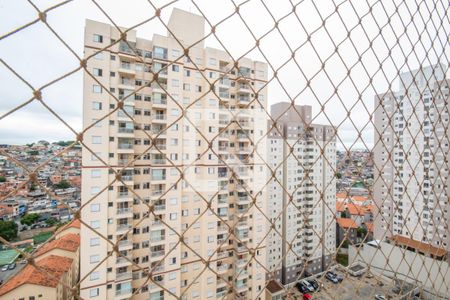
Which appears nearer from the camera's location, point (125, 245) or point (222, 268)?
point (125, 245)

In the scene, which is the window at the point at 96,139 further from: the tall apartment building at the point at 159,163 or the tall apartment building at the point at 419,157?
the tall apartment building at the point at 419,157

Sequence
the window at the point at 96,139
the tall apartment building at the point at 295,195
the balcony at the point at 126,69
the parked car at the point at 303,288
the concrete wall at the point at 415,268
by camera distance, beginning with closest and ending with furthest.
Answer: the concrete wall at the point at 415,268 → the window at the point at 96,139 → the balcony at the point at 126,69 → the parked car at the point at 303,288 → the tall apartment building at the point at 295,195

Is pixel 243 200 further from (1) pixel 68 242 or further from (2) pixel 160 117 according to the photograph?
(1) pixel 68 242

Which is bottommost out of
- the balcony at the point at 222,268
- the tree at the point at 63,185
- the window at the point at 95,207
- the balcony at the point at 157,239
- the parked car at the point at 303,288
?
the parked car at the point at 303,288

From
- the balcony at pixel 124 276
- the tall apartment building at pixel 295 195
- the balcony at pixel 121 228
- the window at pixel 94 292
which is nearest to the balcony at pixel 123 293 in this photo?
the balcony at pixel 124 276

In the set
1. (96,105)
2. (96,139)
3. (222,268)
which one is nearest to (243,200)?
(222,268)

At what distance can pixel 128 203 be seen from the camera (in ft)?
12.8

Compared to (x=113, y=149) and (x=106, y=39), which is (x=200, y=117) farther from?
(x=106, y=39)

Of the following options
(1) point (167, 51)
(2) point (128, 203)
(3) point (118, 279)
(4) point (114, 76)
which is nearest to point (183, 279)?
(3) point (118, 279)

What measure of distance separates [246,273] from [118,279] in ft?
8.42

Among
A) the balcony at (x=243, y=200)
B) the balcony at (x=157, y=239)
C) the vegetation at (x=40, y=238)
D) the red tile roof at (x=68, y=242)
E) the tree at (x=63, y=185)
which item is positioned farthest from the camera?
the balcony at (x=243, y=200)

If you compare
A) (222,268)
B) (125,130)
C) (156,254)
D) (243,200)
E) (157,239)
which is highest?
(125,130)

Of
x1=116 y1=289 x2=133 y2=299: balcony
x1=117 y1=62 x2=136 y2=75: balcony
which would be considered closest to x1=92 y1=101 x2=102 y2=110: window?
x1=117 y1=62 x2=136 y2=75: balcony

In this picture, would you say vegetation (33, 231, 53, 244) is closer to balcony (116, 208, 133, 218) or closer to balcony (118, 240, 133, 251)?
balcony (116, 208, 133, 218)
